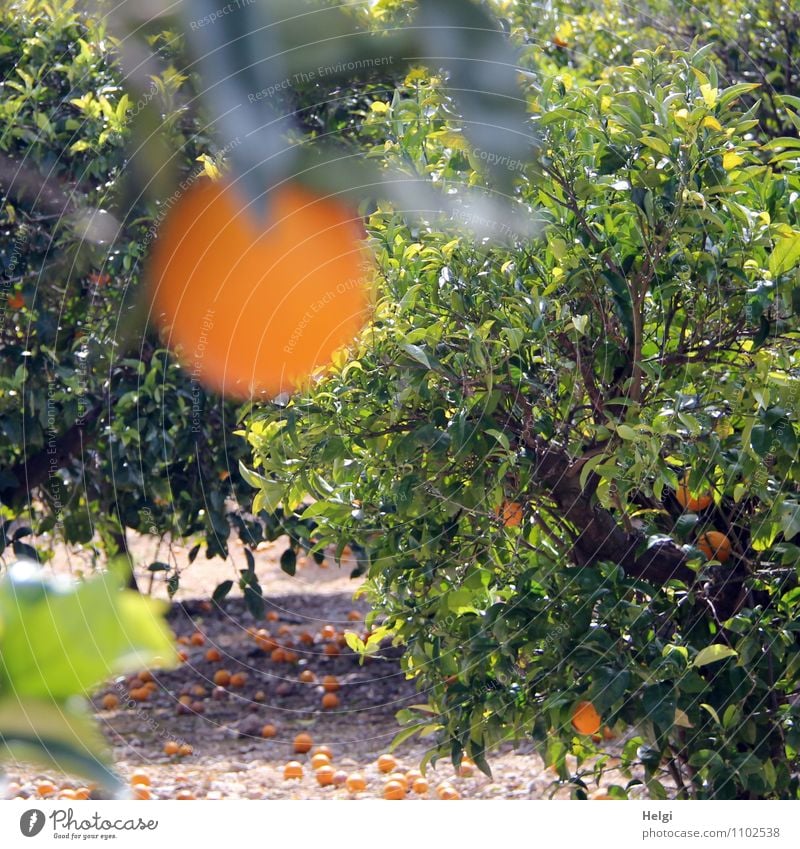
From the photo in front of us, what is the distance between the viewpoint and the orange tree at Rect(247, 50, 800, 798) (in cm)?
117

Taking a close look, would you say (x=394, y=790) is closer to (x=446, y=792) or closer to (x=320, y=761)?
(x=446, y=792)

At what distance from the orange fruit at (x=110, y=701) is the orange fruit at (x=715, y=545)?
2.11 m

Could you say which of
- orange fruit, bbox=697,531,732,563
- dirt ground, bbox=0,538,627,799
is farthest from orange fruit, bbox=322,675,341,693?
orange fruit, bbox=697,531,732,563

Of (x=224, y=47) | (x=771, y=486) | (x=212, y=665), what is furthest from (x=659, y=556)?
(x=212, y=665)

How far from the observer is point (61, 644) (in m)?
0.24

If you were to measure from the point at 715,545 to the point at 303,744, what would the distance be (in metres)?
1.52

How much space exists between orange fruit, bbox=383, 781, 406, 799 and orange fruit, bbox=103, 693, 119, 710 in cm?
115

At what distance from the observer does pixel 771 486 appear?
4.14 feet

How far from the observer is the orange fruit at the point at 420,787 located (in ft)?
7.01

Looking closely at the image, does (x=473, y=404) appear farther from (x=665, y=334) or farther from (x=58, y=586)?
(x=58, y=586)

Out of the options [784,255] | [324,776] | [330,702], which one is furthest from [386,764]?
[784,255]

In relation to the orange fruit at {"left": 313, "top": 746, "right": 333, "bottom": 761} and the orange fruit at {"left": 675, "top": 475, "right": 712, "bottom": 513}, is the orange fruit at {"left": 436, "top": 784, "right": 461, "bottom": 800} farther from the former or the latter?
the orange fruit at {"left": 675, "top": 475, "right": 712, "bottom": 513}

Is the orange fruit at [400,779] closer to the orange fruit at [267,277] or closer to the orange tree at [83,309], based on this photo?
the orange tree at [83,309]

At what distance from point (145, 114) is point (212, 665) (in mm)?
2209
